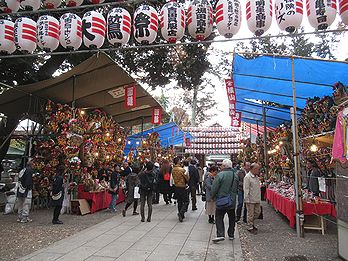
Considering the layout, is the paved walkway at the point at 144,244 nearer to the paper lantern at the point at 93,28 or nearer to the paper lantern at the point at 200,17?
the paper lantern at the point at 93,28

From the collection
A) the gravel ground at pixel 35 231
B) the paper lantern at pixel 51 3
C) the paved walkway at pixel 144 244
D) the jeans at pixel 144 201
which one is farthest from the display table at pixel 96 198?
the paper lantern at pixel 51 3

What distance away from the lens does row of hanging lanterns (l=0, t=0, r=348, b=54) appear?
5.41m

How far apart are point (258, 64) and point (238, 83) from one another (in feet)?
7.28

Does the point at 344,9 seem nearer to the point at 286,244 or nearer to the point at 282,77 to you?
the point at 282,77

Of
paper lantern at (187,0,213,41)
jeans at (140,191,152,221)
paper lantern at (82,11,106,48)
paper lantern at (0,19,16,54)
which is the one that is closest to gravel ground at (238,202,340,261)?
jeans at (140,191,152,221)

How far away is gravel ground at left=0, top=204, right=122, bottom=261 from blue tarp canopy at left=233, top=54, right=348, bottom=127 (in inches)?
247

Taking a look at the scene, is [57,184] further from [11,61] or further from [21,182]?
[11,61]

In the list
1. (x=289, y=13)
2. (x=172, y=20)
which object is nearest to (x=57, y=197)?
(x=172, y=20)

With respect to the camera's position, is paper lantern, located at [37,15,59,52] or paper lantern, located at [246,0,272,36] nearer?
paper lantern, located at [246,0,272,36]

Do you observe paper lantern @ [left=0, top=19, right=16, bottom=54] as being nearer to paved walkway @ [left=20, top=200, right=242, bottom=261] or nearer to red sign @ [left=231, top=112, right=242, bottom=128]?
paved walkway @ [left=20, top=200, right=242, bottom=261]

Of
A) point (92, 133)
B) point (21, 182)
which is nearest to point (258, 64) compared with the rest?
point (92, 133)

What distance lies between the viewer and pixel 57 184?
8148 millimetres

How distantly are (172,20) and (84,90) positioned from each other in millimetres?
6055

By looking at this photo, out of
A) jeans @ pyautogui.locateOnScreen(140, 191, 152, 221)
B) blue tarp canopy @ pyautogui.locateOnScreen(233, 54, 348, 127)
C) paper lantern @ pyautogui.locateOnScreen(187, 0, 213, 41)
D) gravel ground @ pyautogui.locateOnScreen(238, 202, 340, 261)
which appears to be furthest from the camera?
jeans @ pyautogui.locateOnScreen(140, 191, 152, 221)
